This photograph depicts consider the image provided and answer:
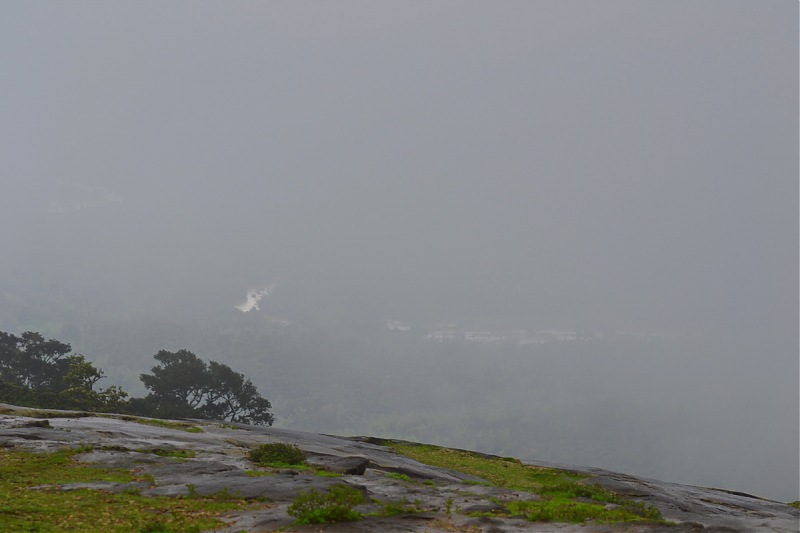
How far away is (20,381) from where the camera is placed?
335ft

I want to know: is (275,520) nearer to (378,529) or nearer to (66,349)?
(378,529)

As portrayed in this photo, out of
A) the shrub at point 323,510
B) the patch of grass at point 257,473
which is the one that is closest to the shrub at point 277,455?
the patch of grass at point 257,473

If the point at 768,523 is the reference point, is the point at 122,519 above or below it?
below

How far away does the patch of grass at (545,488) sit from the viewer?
897 inches

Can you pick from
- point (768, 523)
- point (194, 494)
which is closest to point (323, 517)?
Result: point (194, 494)

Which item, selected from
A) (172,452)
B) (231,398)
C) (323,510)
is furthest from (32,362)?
(323,510)

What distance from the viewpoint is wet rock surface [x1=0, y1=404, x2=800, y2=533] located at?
21.6m

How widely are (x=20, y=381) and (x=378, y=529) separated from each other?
112333 mm

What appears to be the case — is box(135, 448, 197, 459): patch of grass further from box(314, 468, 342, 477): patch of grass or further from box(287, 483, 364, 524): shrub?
box(287, 483, 364, 524): shrub

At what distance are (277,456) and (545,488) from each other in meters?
18.7

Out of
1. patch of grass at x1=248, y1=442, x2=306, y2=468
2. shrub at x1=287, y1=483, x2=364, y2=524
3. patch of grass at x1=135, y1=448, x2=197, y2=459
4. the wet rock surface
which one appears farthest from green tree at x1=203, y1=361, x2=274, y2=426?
shrub at x1=287, y1=483, x2=364, y2=524

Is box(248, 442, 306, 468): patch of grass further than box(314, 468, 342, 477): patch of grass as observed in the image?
Yes

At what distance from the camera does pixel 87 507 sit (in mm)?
22281

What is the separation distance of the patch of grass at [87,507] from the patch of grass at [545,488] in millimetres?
14792
